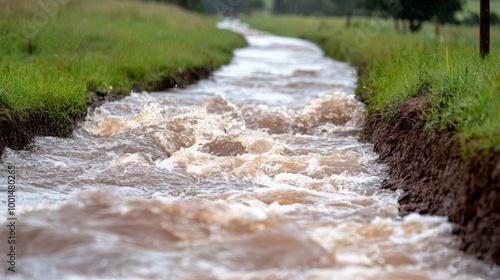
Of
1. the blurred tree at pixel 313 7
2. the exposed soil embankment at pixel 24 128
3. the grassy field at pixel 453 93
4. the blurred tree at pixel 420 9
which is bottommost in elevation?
the blurred tree at pixel 313 7

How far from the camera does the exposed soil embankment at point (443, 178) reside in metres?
4.15

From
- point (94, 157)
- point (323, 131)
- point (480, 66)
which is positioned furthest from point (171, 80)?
point (480, 66)

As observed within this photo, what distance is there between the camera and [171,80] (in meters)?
12.9

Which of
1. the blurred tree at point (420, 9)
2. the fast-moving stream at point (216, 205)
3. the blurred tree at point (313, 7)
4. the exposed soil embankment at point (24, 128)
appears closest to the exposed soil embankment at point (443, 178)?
the fast-moving stream at point (216, 205)

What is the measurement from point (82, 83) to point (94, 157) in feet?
9.37

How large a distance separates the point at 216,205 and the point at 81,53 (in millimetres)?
8339

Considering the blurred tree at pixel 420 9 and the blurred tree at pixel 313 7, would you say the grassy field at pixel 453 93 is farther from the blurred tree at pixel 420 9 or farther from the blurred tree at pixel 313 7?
the blurred tree at pixel 313 7

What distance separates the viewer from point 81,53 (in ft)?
40.6

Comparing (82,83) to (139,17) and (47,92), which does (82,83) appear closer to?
(47,92)

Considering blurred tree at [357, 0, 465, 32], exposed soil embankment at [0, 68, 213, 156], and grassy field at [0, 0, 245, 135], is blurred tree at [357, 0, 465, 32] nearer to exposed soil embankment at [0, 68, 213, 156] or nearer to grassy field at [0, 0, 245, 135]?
grassy field at [0, 0, 245, 135]

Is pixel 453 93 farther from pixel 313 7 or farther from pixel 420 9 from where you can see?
pixel 313 7

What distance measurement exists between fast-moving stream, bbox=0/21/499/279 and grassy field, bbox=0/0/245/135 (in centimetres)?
51

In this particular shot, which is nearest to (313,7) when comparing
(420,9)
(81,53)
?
(420,9)

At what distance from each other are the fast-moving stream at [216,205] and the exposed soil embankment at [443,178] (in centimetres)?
12
